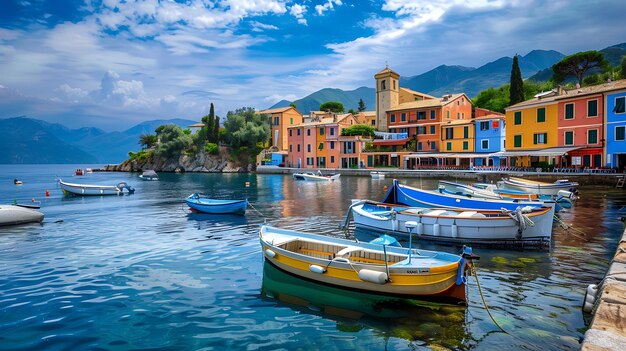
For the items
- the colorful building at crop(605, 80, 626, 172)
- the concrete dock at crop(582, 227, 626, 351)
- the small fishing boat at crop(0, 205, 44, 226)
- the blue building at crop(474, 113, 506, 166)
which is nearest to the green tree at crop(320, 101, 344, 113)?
the blue building at crop(474, 113, 506, 166)

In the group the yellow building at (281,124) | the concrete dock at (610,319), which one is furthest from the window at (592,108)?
the yellow building at (281,124)

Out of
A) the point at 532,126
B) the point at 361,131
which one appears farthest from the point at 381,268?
the point at 361,131

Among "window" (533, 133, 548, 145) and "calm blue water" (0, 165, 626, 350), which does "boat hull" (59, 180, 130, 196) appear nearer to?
"calm blue water" (0, 165, 626, 350)

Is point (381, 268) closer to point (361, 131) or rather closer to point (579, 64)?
point (361, 131)

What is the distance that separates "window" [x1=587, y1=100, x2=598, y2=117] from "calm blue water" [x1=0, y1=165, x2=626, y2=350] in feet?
100.0

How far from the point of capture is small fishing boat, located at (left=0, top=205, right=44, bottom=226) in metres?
23.1

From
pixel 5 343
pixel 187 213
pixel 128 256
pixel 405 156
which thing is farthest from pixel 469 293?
pixel 405 156

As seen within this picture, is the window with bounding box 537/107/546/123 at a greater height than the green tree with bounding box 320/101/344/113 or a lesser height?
lesser

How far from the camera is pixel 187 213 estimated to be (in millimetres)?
28047

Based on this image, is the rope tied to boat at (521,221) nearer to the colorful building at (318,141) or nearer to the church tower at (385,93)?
the colorful building at (318,141)

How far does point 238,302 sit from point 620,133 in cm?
4661

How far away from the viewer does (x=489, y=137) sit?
2363 inches

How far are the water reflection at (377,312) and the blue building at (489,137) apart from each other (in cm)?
5294

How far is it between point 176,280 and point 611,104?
47.5 meters
